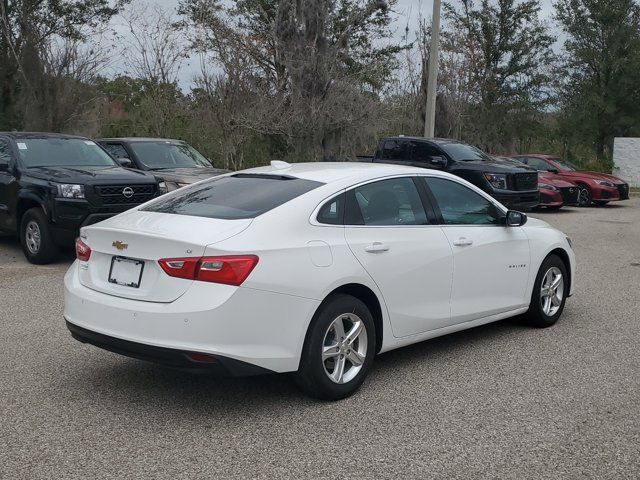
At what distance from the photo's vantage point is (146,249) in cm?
451

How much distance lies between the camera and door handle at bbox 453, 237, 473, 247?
5779 mm

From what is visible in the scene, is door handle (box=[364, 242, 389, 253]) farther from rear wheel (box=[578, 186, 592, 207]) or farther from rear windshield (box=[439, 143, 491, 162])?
rear wheel (box=[578, 186, 592, 207])

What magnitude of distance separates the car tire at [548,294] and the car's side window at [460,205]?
0.82 metres

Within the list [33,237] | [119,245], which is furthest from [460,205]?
[33,237]

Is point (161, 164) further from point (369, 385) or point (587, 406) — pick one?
point (587, 406)

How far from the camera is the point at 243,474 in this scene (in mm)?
3768

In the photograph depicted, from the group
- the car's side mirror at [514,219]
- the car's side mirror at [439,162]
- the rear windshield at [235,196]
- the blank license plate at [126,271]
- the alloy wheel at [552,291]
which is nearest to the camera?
the blank license plate at [126,271]

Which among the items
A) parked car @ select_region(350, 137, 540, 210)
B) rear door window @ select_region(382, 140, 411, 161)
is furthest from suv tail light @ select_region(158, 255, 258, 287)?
rear door window @ select_region(382, 140, 411, 161)

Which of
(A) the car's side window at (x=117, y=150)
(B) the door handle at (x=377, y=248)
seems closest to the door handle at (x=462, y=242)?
(B) the door handle at (x=377, y=248)

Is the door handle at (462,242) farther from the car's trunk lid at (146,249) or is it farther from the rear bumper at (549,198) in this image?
the rear bumper at (549,198)

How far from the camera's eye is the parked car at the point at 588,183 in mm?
21094

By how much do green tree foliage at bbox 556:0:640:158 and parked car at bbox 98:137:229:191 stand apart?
75.9 ft

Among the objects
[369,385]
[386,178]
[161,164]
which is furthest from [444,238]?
[161,164]

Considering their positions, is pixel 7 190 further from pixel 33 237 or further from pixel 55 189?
pixel 55 189
